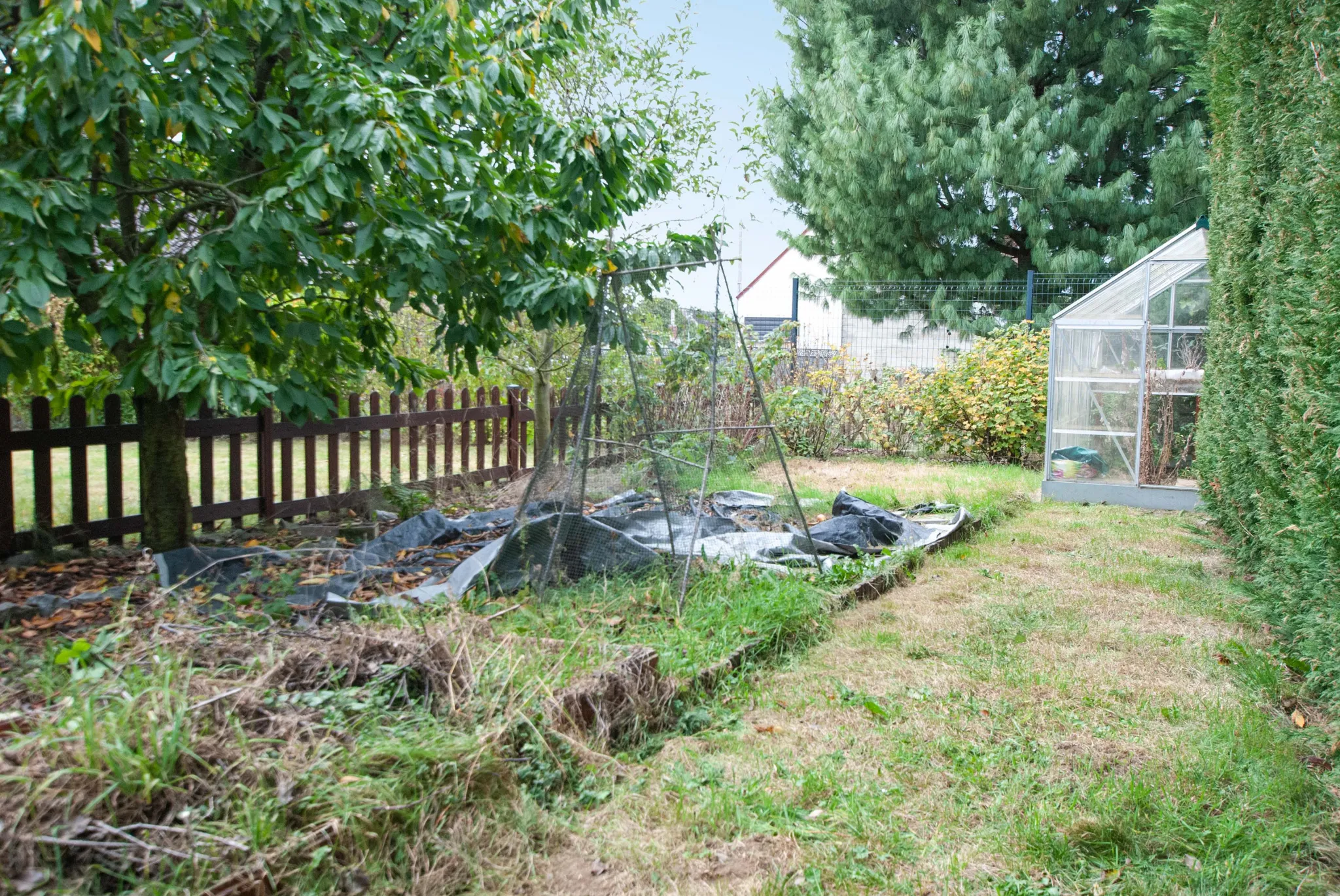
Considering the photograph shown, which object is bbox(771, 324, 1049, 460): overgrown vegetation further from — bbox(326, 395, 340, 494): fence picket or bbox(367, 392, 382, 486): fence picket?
bbox(326, 395, 340, 494): fence picket

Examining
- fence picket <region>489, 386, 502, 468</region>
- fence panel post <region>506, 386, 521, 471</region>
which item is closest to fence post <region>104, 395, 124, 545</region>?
fence picket <region>489, 386, 502, 468</region>

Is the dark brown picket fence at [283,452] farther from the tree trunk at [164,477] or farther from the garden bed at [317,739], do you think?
the garden bed at [317,739]

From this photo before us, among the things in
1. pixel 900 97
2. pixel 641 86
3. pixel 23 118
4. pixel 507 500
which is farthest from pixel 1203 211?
pixel 23 118

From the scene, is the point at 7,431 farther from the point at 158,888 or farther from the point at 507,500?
the point at 158,888

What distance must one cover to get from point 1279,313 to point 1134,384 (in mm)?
4521

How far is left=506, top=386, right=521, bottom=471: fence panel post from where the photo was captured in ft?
29.4

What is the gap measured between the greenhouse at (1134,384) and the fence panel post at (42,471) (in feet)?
26.4

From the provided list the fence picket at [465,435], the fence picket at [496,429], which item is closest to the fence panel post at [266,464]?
the fence picket at [465,435]

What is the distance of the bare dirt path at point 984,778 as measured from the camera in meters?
2.34

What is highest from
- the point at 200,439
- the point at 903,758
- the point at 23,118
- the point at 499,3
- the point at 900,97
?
the point at 900,97

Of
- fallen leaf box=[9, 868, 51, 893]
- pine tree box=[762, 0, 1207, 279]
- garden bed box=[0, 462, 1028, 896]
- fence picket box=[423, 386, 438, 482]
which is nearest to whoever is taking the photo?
fallen leaf box=[9, 868, 51, 893]

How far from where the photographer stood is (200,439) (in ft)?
20.4

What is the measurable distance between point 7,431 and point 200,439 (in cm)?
112

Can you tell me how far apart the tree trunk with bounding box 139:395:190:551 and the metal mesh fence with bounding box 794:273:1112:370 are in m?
12.7
